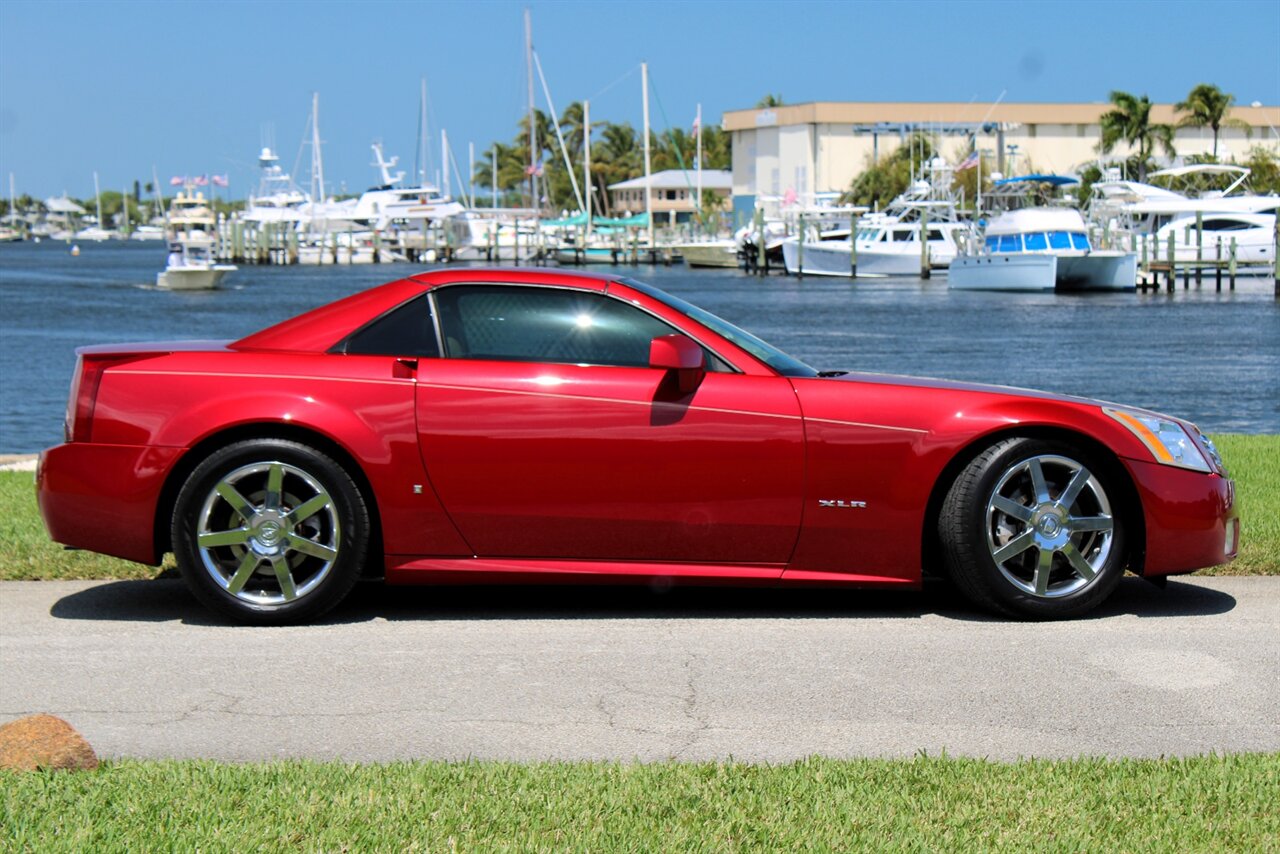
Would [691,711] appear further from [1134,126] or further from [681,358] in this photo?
[1134,126]

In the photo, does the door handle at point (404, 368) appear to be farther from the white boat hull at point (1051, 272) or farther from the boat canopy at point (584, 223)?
the boat canopy at point (584, 223)

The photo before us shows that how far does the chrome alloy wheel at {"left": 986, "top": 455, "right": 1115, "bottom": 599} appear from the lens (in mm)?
6457

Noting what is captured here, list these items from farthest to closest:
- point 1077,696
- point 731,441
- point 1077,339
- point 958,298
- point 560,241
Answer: point 560,241
point 958,298
point 1077,339
point 731,441
point 1077,696

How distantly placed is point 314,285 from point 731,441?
242ft

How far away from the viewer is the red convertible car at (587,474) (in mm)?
6332

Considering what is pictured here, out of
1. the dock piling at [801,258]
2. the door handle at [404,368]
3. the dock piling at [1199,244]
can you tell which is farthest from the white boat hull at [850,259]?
the door handle at [404,368]

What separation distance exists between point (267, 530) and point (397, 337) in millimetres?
937

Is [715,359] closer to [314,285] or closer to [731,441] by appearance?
[731,441]

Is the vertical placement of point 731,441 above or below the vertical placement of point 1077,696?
above

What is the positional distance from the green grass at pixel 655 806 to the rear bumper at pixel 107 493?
2.09 meters

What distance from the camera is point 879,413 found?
21.0 feet

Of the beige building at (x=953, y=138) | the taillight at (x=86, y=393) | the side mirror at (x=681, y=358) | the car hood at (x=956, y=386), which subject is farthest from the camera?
the beige building at (x=953, y=138)

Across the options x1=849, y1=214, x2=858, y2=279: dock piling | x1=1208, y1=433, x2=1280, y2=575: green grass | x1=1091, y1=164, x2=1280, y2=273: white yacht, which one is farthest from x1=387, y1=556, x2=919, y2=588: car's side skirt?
x1=849, y1=214, x2=858, y2=279: dock piling

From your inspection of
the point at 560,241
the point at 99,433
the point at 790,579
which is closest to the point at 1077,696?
the point at 790,579
